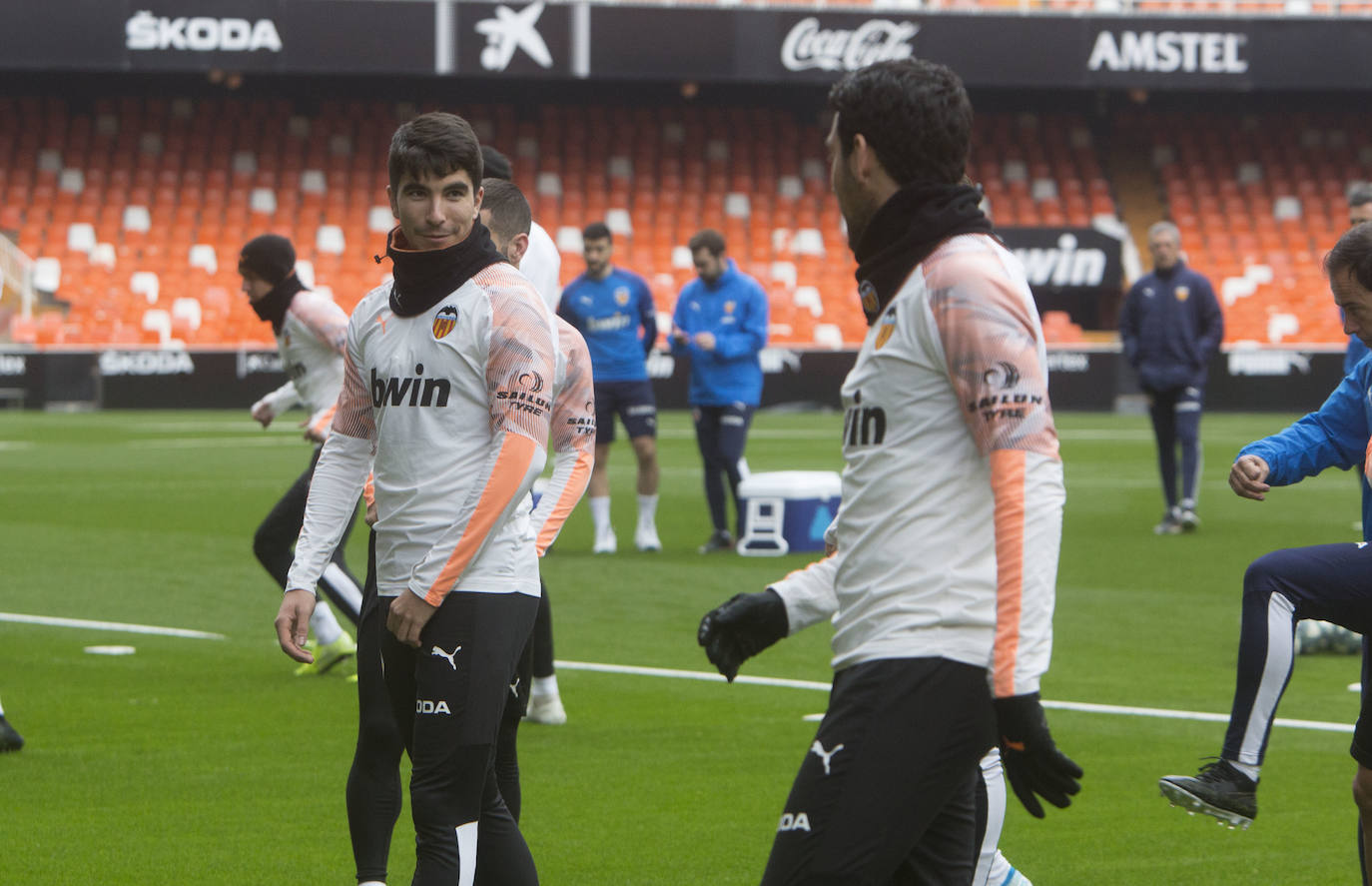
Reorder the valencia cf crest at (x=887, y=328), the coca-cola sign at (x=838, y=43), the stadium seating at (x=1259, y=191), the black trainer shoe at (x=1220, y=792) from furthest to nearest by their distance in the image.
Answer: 1. the stadium seating at (x=1259, y=191)
2. the coca-cola sign at (x=838, y=43)
3. the black trainer shoe at (x=1220, y=792)
4. the valencia cf crest at (x=887, y=328)

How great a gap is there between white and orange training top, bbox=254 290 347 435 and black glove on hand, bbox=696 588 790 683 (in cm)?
415

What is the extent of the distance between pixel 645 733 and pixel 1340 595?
355 cm

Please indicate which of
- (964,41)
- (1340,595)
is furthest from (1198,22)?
(1340,595)

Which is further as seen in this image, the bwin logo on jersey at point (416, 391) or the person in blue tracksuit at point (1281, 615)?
the person in blue tracksuit at point (1281, 615)

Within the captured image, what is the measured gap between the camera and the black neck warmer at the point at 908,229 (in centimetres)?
310

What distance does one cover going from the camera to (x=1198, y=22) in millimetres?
32156

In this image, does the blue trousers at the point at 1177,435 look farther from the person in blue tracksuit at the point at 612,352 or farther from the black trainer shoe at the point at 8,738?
the black trainer shoe at the point at 8,738

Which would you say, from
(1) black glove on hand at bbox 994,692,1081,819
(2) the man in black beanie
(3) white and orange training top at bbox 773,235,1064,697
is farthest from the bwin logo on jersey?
(2) the man in black beanie

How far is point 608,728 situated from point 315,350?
195 centimetres

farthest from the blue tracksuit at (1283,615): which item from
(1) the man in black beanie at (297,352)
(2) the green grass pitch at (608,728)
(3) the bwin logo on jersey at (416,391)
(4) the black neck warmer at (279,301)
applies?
(4) the black neck warmer at (279,301)

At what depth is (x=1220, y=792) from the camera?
4199 mm

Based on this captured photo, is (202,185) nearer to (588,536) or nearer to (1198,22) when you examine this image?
(1198,22)

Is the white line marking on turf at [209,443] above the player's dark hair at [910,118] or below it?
below

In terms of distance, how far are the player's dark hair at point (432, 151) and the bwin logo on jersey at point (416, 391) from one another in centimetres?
42
